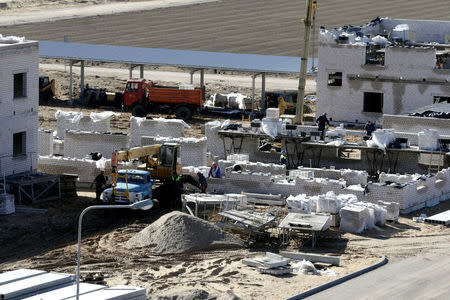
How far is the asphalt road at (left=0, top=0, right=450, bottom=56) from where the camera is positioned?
86.8 metres

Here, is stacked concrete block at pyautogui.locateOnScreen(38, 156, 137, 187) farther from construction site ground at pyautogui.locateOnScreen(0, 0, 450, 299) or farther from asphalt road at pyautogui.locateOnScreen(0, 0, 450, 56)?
asphalt road at pyautogui.locateOnScreen(0, 0, 450, 56)

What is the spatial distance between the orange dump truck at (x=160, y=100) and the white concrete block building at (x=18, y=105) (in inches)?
695

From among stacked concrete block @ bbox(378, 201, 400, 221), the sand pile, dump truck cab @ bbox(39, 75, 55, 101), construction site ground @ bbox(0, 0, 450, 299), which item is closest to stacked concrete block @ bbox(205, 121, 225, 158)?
construction site ground @ bbox(0, 0, 450, 299)

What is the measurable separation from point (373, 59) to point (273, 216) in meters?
23.4

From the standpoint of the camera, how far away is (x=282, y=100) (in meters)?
60.6

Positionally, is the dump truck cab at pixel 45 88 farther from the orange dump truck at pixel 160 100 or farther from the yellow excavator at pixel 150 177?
the yellow excavator at pixel 150 177

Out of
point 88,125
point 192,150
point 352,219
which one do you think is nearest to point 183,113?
point 88,125

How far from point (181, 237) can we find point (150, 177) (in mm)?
5757

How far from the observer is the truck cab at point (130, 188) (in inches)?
1453

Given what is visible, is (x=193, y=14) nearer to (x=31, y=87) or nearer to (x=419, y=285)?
(x=31, y=87)

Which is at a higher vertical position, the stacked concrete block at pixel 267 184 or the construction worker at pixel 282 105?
the construction worker at pixel 282 105

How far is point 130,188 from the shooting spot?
1460 inches

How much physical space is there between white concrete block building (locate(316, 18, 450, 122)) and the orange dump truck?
279 inches

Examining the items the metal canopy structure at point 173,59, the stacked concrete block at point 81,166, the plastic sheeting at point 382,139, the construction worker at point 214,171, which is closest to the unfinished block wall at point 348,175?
the plastic sheeting at point 382,139
